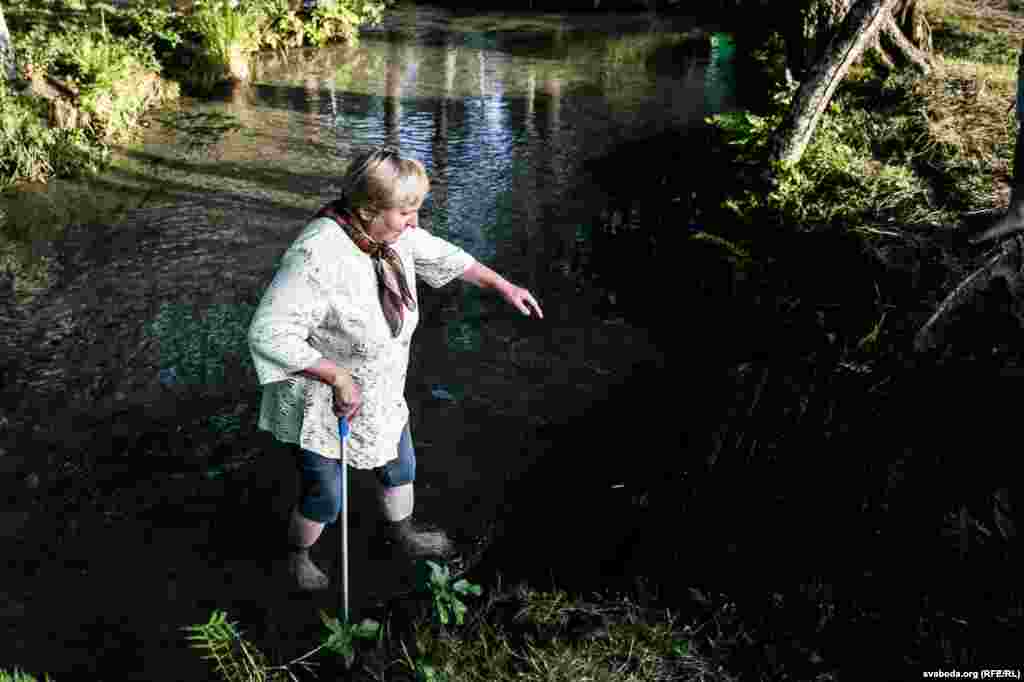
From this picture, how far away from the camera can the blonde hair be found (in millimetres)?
2914

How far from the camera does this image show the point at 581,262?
7.06 meters

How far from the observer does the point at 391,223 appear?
304 centimetres

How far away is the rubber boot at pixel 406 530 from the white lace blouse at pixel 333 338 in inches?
15.2

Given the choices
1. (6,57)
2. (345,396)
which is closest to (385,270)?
(345,396)

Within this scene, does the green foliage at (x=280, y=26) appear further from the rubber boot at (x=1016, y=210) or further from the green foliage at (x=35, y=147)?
the rubber boot at (x=1016, y=210)

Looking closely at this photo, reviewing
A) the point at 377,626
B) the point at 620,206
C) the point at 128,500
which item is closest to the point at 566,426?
the point at 377,626

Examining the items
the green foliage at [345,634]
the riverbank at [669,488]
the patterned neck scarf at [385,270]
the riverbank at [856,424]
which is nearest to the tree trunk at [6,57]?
the riverbank at [669,488]

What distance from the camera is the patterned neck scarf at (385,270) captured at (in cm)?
306

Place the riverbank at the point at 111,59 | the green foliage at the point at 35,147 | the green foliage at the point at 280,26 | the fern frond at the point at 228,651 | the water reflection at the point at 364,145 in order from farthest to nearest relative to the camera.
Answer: the green foliage at the point at 280,26, the riverbank at the point at 111,59, the green foliage at the point at 35,147, the water reflection at the point at 364,145, the fern frond at the point at 228,651

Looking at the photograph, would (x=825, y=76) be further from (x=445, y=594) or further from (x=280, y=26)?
(x=280, y=26)

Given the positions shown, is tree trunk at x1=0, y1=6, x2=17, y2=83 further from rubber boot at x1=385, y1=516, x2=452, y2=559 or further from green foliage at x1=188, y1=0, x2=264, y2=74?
rubber boot at x1=385, y1=516, x2=452, y2=559

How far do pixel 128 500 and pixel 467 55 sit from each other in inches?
457

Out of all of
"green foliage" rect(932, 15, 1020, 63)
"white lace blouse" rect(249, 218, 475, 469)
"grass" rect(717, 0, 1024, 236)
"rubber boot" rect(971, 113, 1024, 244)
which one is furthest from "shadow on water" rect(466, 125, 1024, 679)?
"green foliage" rect(932, 15, 1020, 63)

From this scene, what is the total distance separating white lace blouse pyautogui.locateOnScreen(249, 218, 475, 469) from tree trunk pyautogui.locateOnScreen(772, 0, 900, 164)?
12.7ft
